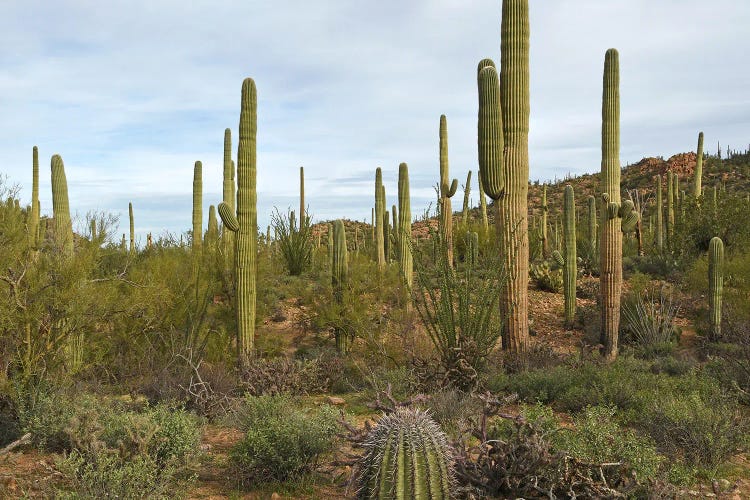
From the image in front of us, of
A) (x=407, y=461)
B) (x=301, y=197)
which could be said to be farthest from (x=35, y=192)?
(x=407, y=461)

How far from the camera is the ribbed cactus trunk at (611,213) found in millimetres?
12023

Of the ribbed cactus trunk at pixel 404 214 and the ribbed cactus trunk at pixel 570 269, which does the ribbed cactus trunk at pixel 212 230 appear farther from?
the ribbed cactus trunk at pixel 570 269

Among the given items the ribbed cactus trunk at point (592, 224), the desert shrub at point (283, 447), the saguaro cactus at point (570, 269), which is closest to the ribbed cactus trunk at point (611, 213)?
the saguaro cactus at point (570, 269)

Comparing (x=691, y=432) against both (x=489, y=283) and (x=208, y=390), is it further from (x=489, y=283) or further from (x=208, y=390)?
(x=208, y=390)

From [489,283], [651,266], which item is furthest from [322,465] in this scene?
[651,266]

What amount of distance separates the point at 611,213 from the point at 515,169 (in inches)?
126

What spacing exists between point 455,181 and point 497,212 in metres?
6.24

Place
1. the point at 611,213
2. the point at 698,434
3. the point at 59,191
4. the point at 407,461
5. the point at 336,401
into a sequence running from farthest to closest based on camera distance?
1. the point at 59,191
2. the point at 611,213
3. the point at 336,401
4. the point at 698,434
5. the point at 407,461

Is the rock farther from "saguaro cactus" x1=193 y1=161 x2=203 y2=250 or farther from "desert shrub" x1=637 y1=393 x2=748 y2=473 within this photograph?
"saguaro cactus" x1=193 y1=161 x2=203 y2=250

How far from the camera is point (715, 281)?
43.7ft

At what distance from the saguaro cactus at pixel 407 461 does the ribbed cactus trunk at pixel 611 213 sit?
839 centimetres

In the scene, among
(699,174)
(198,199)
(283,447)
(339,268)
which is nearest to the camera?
(283,447)

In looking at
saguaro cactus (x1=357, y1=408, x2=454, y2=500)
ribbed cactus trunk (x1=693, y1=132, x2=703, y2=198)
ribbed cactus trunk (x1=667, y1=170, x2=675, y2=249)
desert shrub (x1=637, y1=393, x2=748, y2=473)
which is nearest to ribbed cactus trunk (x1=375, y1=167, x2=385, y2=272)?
ribbed cactus trunk (x1=667, y1=170, x2=675, y2=249)

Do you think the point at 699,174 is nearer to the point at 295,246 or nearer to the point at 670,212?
the point at 670,212
